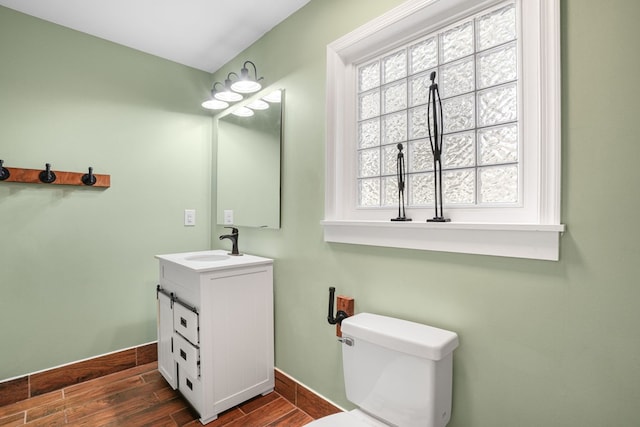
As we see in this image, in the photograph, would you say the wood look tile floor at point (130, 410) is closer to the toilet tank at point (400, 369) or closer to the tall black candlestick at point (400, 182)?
the toilet tank at point (400, 369)

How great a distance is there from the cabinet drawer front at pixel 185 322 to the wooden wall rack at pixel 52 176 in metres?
1.00

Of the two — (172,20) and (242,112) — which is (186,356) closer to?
(242,112)

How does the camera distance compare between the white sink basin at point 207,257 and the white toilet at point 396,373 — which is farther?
the white sink basin at point 207,257

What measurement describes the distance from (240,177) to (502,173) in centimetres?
168

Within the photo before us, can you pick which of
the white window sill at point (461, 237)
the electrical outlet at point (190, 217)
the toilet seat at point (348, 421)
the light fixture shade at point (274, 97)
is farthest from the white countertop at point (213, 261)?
the light fixture shade at point (274, 97)

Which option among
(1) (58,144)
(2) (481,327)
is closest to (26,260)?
(1) (58,144)

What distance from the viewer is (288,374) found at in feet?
6.10

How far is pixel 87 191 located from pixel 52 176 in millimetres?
205

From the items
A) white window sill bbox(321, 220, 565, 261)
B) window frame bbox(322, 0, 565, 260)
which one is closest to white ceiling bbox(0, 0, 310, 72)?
window frame bbox(322, 0, 565, 260)

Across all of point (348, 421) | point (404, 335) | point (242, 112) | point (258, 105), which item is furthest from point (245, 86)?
point (348, 421)

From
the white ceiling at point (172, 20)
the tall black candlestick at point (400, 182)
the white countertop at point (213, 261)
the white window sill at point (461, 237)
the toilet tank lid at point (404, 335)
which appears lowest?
the toilet tank lid at point (404, 335)

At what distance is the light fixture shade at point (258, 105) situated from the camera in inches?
81.5

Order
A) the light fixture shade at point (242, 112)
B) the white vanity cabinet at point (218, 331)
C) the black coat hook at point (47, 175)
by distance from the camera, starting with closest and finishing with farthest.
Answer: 1. the white vanity cabinet at point (218, 331)
2. the black coat hook at point (47, 175)
3. the light fixture shade at point (242, 112)

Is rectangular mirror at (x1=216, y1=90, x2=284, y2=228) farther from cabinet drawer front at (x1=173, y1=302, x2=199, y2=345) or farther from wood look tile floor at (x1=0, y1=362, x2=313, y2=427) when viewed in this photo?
wood look tile floor at (x1=0, y1=362, x2=313, y2=427)
